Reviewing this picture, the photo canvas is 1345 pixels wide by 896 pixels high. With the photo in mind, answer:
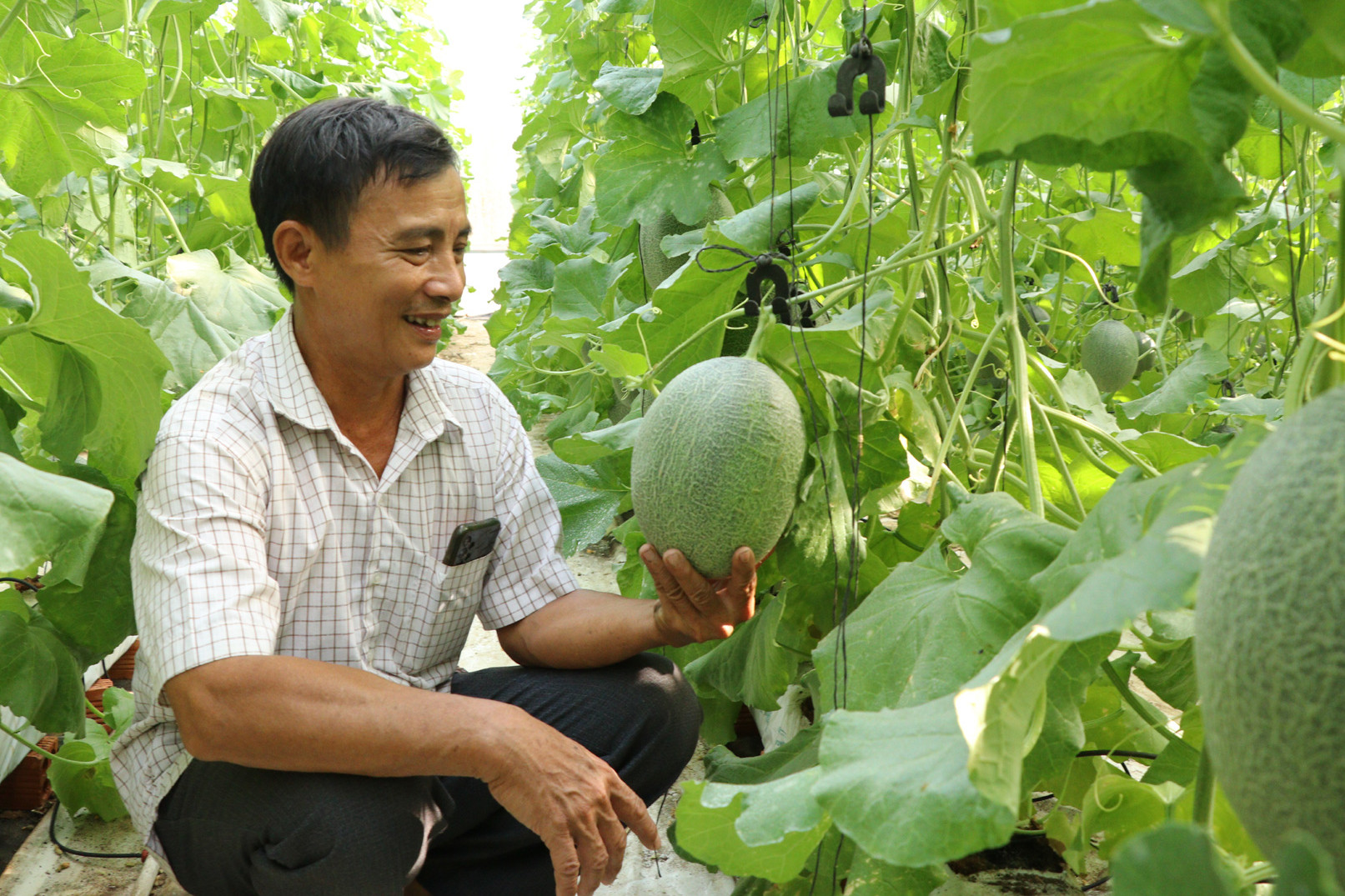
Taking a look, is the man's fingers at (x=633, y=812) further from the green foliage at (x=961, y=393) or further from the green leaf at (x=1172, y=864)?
the green leaf at (x=1172, y=864)

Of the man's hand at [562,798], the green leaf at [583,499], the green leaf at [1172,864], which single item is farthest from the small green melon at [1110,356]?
the green leaf at [1172,864]

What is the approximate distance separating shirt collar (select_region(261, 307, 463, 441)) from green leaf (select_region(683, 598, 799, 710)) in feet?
1.81

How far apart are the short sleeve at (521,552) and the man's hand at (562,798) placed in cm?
40

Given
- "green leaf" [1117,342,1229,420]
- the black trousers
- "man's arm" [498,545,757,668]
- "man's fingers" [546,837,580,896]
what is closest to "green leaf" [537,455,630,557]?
"man's arm" [498,545,757,668]

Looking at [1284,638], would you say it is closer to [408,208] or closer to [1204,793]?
[1204,793]

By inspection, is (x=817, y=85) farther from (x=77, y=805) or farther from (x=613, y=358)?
(x=77, y=805)

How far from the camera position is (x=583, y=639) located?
1.86 m

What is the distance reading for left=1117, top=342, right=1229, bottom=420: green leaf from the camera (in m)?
2.43

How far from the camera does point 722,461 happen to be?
48.3 inches

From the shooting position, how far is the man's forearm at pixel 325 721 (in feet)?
4.78

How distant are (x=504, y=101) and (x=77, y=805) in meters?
17.8

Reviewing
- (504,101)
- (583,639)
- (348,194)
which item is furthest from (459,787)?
(504,101)

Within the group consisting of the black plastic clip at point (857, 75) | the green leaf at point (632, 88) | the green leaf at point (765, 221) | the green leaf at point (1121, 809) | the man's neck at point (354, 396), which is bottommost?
the green leaf at point (1121, 809)

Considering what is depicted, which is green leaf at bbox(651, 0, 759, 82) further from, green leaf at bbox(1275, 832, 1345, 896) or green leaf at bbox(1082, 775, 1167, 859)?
green leaf at bbox(1275, 832, 1345, 896)
